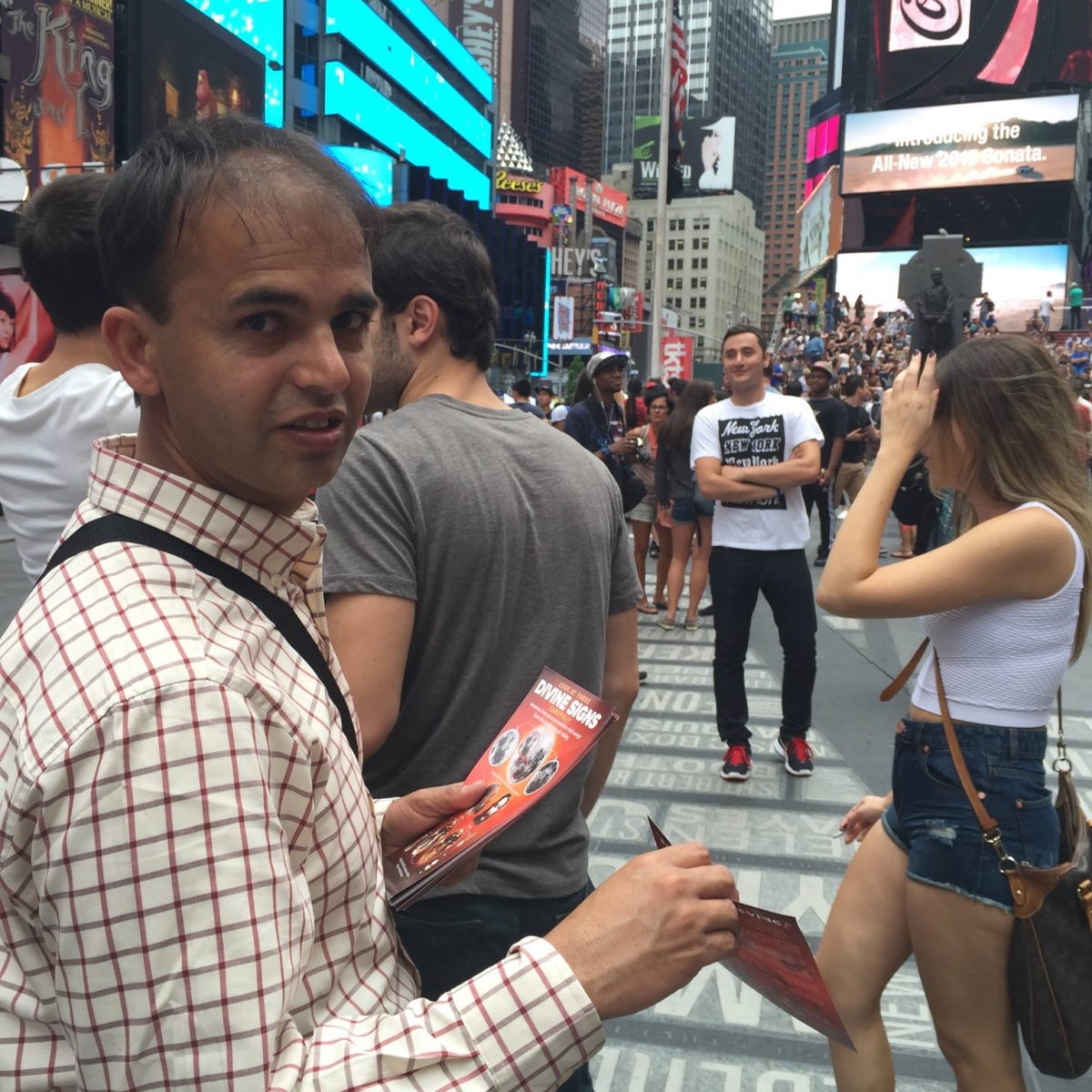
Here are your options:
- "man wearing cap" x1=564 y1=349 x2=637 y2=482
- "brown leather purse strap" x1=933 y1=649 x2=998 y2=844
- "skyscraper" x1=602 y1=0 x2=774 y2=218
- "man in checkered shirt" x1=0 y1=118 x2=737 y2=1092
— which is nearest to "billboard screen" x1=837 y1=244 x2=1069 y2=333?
"man wearing cap" x1=564 y1=349 x2=637 y2=482

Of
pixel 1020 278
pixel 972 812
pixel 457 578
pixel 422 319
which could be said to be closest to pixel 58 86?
pixel 422 319

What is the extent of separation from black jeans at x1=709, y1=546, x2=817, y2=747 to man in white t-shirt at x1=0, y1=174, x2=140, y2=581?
3384 millimetres

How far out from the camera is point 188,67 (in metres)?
27.0

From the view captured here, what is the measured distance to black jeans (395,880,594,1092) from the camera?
1750mm

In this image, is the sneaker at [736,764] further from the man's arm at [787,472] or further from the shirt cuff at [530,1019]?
the shirt cuff at [530,1019]

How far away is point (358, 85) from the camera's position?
5562cm

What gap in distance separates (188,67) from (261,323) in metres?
30.2

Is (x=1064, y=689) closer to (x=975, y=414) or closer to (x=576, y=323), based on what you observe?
(x=975, y=414)

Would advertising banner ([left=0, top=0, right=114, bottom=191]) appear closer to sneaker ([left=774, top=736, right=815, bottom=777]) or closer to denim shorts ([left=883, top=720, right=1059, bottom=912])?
sneaker ([left=774, top=736, right=815, bottom=777])

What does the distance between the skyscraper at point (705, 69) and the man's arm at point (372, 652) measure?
117 metres

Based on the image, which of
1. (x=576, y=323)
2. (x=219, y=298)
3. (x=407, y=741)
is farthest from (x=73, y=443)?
(x=576, y=323)

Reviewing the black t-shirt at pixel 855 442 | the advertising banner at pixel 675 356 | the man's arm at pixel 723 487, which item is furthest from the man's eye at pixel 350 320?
the advertising banner at pixel 675 356

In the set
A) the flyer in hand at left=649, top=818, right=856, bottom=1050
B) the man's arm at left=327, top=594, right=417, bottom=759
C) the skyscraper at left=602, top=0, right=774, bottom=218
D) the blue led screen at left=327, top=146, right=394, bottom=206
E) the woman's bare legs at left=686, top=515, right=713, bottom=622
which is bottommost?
the woman's bare legs at left=686, top=515, right=713, bottom=622

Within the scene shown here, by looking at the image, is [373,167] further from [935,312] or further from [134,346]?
[134,346]
